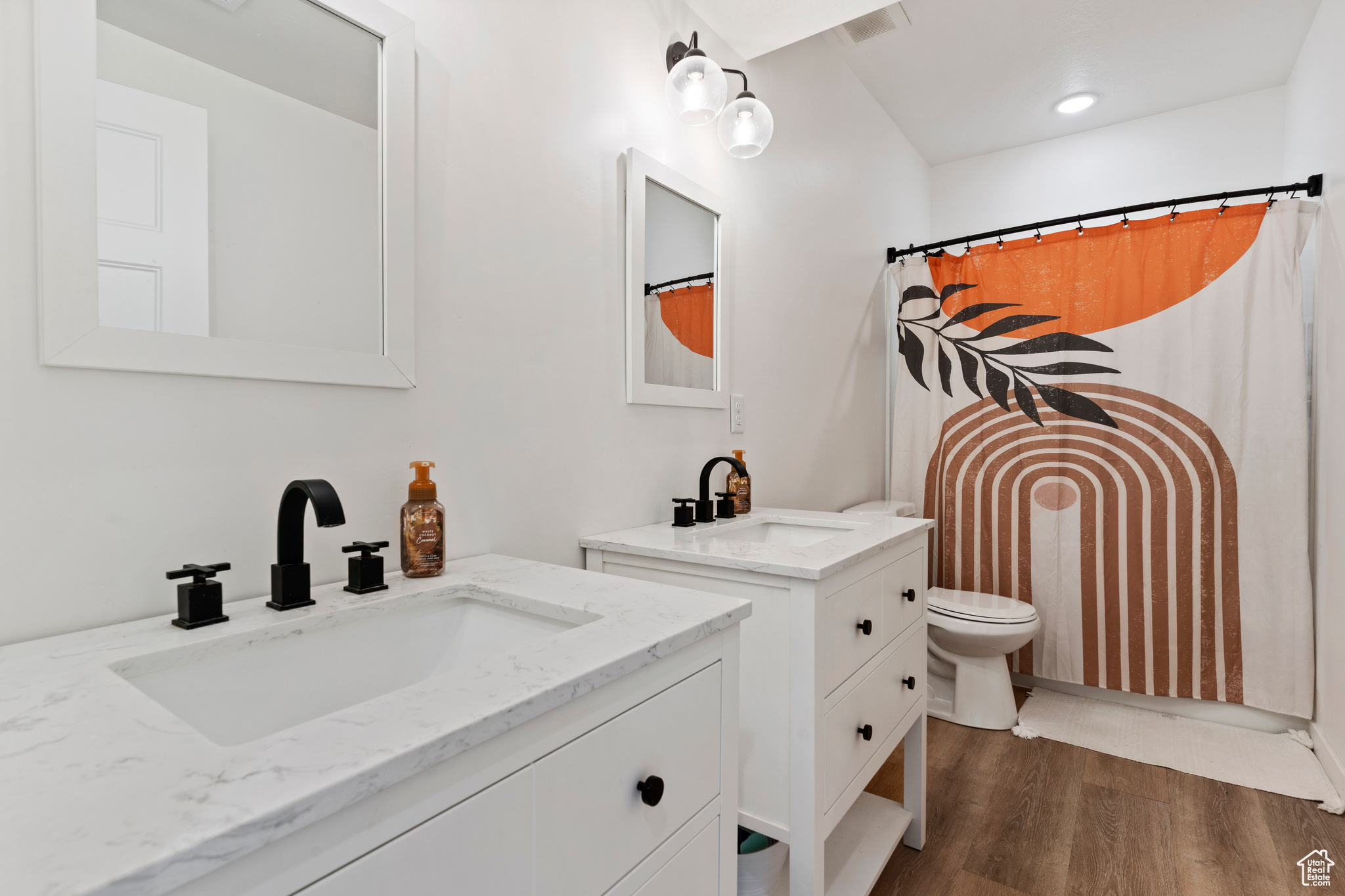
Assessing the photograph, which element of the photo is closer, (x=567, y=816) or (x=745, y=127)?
(x=567, y=816)

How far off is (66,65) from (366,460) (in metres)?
0.56

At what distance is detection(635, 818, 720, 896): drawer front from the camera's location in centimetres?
71

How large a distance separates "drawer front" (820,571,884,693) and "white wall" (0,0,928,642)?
532mm

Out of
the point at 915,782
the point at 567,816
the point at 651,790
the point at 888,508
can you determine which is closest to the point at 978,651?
the point at 888,508

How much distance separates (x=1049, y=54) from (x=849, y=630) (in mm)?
2457

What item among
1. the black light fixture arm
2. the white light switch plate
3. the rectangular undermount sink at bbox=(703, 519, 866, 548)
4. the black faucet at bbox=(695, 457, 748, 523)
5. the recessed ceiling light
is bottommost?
the rectangular undermount sink at bbox=(703, 519, 866, 548)

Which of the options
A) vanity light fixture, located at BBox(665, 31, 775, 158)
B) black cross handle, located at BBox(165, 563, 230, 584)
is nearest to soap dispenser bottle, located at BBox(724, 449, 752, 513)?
vanity light fixture, located at BBox(665, 31, 775, 158)

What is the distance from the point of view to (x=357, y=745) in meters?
0.45

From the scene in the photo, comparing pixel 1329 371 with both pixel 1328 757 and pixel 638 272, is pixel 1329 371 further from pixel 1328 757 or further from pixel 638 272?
pixel 638 272

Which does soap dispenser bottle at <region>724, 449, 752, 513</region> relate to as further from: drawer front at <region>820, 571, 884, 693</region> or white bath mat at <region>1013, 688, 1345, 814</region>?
white bath mat at <region>1013, 688, 1345, 814</region>

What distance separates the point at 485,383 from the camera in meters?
1.16

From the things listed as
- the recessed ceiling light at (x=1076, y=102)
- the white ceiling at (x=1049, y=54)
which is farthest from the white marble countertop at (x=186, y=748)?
the recessed ceiling light at (x=1076, y=102)

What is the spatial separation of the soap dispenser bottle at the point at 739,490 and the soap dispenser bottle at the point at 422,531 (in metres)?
0.91

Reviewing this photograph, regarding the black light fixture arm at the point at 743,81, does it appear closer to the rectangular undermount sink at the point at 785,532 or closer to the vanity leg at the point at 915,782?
the rectangular undermount sink at the point at 785,532
